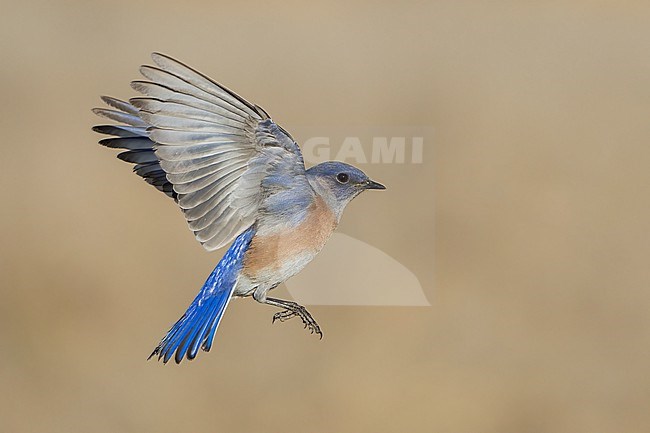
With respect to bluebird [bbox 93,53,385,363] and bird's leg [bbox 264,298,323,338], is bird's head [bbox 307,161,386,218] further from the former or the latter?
bird's leg [bbox 264,298,323,338]

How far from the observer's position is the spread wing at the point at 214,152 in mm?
734

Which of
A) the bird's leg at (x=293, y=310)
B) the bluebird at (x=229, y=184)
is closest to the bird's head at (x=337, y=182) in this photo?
the bluebird at (x=229, y=184)

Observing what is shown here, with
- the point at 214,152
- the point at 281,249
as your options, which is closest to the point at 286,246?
the point at 281,249

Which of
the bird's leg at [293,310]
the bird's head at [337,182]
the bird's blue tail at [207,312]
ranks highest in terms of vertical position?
the bird's head at [337,182]

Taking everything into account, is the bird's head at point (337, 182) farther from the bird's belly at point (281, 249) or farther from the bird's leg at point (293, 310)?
the bird's leg at point (293, 310)

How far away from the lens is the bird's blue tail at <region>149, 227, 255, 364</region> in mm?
754

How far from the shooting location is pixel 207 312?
77cm

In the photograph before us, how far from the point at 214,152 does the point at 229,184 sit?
34 mm

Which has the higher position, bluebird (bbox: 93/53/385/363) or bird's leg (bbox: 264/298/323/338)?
bluebird (bbox: 93/53/385/363)

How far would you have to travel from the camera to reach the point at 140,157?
0.85m

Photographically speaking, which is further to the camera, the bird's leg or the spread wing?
the bird's leg

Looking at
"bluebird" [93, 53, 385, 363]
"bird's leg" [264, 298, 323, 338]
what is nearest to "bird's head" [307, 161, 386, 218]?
"bluebird" [93, 53, 385, 363]

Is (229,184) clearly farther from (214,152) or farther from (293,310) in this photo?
(293,310)

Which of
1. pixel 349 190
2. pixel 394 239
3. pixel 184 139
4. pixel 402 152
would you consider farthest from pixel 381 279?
pixel 184 139
